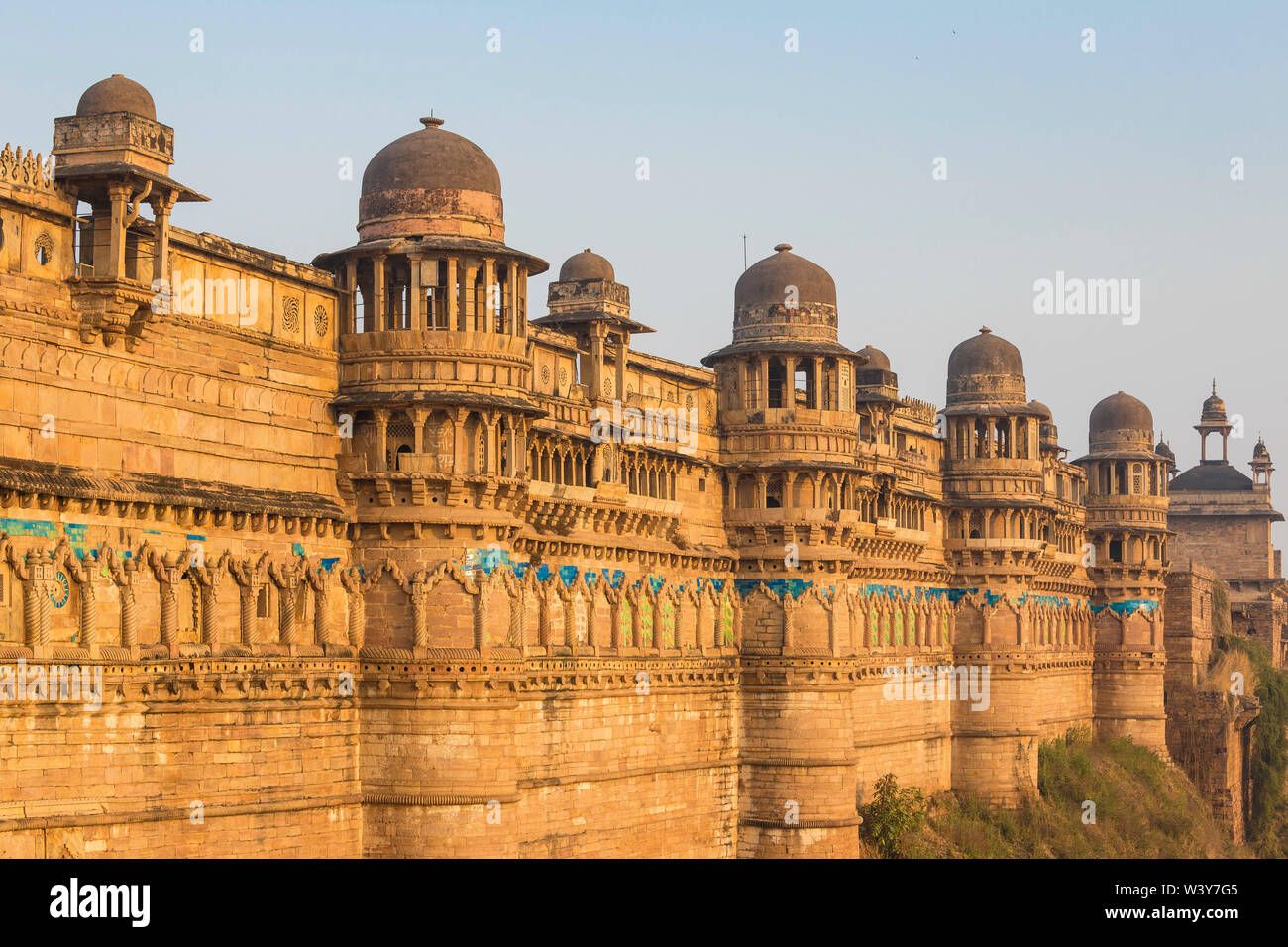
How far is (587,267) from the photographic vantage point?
4225 cm

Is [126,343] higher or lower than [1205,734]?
higher

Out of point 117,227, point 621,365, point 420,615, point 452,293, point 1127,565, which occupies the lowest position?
point 420,615

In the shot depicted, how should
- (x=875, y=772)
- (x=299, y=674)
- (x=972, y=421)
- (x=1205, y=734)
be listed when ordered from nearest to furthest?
(x=299, y=674), (x=875, y=772), (x=972, y=421), (x=1205, y=734)

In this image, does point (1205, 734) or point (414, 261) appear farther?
point (1205, 734)

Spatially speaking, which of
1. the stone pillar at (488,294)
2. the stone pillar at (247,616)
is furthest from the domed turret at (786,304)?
the stone pillar at (247,616)

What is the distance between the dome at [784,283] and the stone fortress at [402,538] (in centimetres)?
8

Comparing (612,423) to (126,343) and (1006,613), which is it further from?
(1006,613)

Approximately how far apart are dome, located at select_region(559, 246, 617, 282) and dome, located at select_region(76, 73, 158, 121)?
16.4 metres

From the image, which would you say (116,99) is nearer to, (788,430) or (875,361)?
(788,430)

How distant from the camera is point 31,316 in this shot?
24.7 m

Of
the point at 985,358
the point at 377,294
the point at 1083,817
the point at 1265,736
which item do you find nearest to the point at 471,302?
the point at 377,294

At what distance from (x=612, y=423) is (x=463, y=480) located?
26.6 feet

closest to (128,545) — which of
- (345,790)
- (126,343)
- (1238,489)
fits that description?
(126,343)

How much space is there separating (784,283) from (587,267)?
4345 mm
